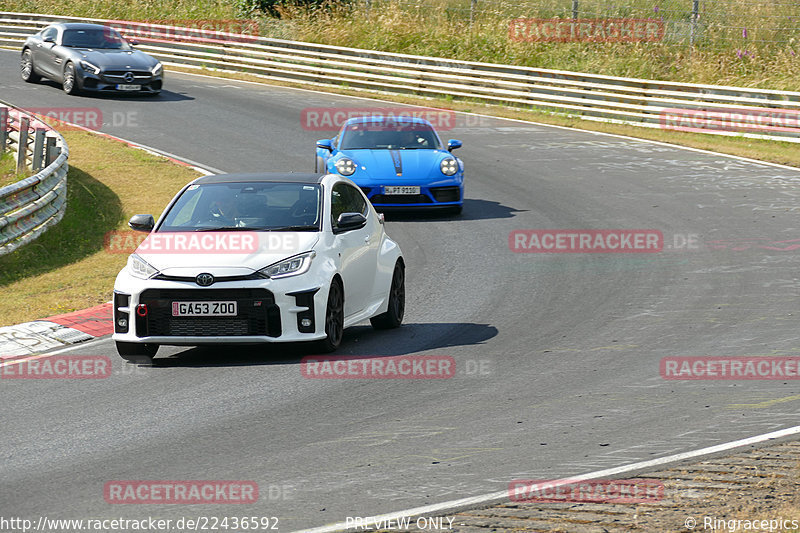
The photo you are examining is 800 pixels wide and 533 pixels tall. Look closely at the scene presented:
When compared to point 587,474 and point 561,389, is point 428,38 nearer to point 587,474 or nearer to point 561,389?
point 561,389

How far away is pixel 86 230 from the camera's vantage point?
1788cm

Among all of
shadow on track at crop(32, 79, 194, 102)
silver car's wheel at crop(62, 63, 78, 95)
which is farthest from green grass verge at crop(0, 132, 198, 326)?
shadow on track at crop(32, 79, 194, 102)

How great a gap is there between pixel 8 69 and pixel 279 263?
26771mm

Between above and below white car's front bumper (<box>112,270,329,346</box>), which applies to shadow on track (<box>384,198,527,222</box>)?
below

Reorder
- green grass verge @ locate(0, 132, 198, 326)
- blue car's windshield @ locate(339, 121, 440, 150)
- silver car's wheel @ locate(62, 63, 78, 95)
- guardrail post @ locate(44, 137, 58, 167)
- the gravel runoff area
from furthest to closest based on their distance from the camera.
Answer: silver car's wheel @ locate(62, 63, 78, 95)
blue car's windshield @ locate(339, 121, 440, 150)
guardrail post @ locate(44, 137, 58, 167)
green grass verge @ locate(0, 132, 198, 326)
the gravel runoff area

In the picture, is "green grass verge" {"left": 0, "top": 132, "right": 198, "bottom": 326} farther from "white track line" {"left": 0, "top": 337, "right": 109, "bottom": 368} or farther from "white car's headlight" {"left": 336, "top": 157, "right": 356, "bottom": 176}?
"white car's headlight" {"left": 336, "top": 157, "right": 356, "bottom": 176}

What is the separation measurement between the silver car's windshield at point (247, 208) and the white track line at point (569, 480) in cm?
438

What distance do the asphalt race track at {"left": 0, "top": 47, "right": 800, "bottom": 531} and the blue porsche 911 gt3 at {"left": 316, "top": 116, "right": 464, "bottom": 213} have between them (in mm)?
440

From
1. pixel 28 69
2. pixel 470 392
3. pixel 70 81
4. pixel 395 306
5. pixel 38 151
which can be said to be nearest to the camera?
pixel 470 392

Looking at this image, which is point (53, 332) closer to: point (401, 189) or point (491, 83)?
point (401, 189)

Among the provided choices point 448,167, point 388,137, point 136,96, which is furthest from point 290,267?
point 136,96

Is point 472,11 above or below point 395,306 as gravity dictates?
above

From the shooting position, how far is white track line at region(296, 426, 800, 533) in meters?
6.21

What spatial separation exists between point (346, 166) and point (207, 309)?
30.0 ft
